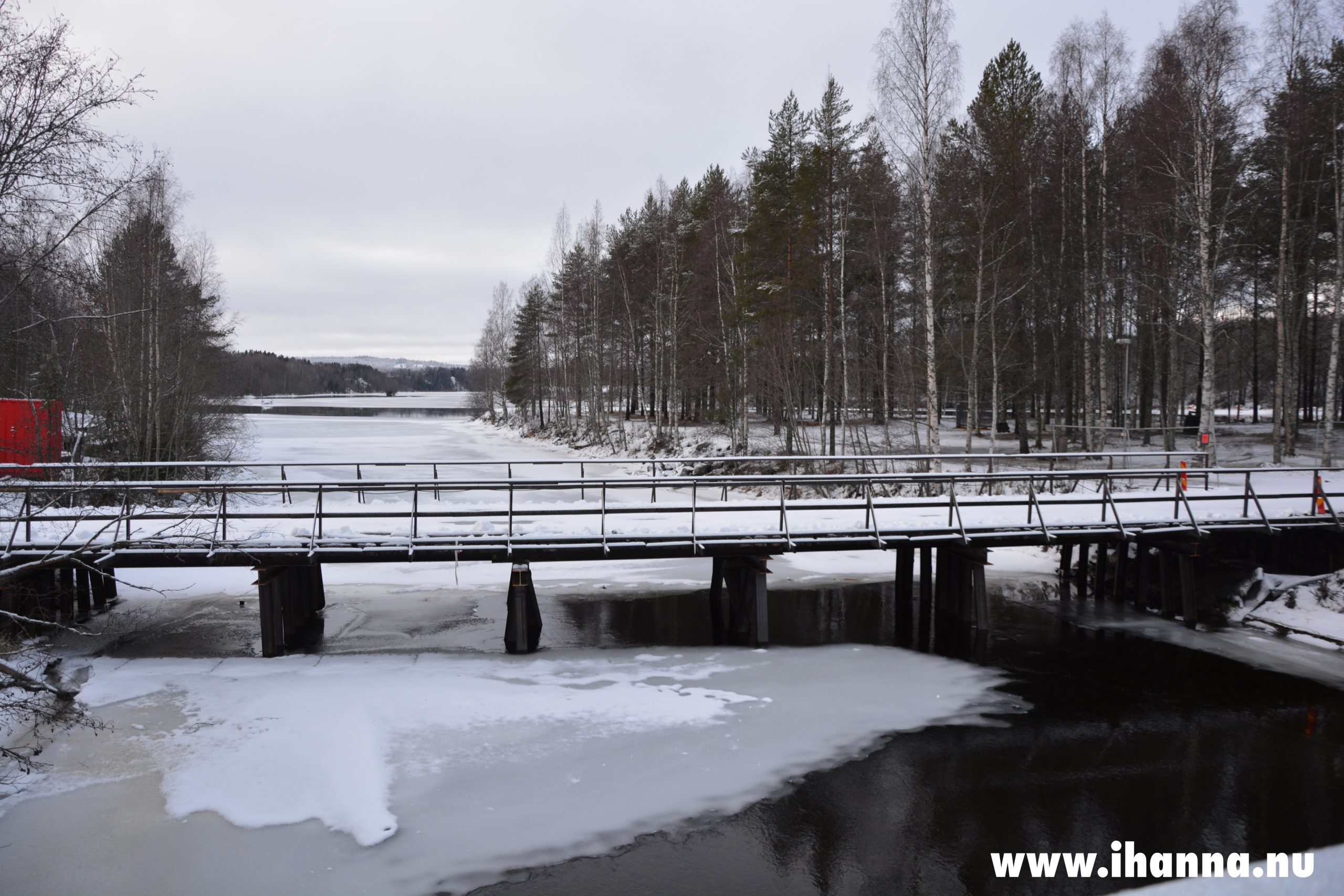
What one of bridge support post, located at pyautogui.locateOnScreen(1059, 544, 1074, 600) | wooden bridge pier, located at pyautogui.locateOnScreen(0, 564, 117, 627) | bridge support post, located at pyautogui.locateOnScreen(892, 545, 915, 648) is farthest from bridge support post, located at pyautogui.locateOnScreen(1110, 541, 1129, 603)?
wooden bridge pier, located at pyautogui.locateOnScreen(0, 564, 117, 627)

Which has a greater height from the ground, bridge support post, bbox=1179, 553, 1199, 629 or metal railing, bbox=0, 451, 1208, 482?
metal railing, bbox=0, 451, 1208, 482

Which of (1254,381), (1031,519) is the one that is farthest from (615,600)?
(1254,381)

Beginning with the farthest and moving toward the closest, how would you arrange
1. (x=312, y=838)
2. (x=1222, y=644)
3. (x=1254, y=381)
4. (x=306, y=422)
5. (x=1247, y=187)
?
(x=306, y=422)
(x=1254, y=381)
(x=1247, y=187)
(x=1222, y=644)
(x=312, y=838)

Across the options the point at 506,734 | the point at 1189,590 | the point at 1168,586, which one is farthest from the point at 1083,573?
the point at 506,734

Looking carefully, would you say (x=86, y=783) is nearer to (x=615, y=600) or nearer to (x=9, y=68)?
(x=9, y=68)

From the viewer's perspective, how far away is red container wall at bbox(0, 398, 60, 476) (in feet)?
61.0

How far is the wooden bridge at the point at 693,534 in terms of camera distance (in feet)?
42.7

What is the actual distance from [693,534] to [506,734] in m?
4.58

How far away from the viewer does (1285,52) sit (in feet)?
72.9

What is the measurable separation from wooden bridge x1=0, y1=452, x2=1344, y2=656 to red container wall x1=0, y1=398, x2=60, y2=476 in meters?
0.83

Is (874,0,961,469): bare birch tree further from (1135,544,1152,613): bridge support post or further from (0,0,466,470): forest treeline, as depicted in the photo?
(0,0,466,470): forest treeline

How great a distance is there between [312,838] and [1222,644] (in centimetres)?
1590

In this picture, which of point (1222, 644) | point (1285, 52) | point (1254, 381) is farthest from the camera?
point (1254, 381)

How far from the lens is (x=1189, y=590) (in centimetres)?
1577
